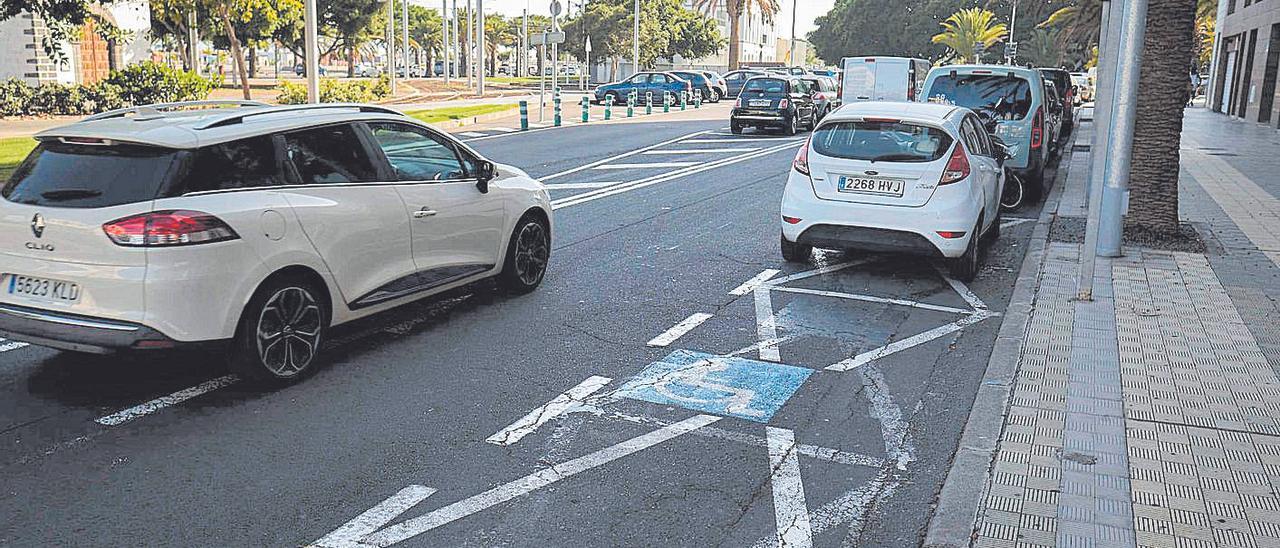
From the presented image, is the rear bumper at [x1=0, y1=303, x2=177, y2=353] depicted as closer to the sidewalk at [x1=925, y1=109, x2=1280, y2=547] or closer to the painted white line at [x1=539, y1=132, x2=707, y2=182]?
the sidewalk at [x1=925, y1=109, x2=1280, y2=547]

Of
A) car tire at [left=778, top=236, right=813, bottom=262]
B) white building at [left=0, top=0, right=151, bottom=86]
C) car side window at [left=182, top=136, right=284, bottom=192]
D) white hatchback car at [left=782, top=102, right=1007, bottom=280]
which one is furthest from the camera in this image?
white building at [left=0, top=0, right=151, bottom=86]

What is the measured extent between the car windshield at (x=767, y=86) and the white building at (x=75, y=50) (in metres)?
17.6

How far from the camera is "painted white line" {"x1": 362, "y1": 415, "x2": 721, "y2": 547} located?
14.0 feet

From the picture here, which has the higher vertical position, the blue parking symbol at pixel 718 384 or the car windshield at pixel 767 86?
the car windshield at pixel 767 86

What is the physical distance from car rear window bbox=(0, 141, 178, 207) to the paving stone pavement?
14.4 ft

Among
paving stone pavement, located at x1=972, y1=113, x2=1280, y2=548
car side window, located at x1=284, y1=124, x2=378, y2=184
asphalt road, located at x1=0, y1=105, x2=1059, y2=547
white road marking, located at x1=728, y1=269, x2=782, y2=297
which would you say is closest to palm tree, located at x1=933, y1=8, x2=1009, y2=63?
paving stone pavement, located at x1=972, y1=113, x2=1280, y2=548

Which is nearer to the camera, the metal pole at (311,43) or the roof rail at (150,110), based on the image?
the roof rail at (150,110)

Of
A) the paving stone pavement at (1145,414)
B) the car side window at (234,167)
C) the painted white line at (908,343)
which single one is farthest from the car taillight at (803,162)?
the car side window at (234,167)

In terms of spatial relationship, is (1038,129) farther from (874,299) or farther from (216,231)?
(216,231)

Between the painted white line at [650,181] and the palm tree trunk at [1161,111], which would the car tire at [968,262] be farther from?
the painted white line at [650,181]

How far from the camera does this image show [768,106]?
28.6m

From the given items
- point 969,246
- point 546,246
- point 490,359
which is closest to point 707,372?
point 490,359

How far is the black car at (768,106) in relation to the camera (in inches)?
1125

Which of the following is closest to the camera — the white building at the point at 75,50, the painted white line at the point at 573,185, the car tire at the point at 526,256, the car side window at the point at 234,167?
the car side window at the point at 234,167
